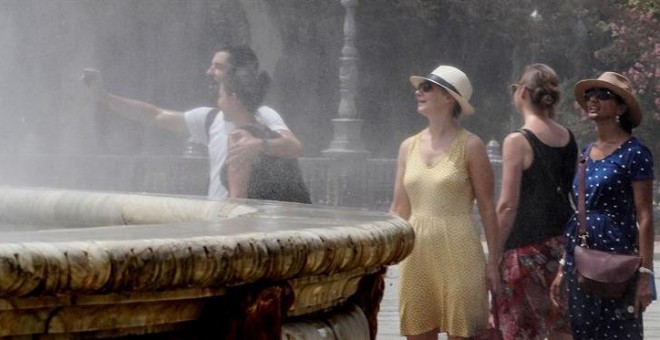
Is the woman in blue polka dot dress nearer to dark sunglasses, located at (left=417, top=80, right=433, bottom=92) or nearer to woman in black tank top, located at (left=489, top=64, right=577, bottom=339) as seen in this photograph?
woman in black tank top, located at (left=489, top=64, right=577, bottom=339)

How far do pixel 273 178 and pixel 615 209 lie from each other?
4.04 feet

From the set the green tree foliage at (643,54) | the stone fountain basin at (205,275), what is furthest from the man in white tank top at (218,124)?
the green tree foliage at (643,54)

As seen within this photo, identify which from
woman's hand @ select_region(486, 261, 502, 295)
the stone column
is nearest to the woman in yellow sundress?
woman's hand @ select_region(486, 261, 502, 295)

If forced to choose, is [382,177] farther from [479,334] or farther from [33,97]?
[479,334]

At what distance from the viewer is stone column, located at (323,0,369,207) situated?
93.6 feet

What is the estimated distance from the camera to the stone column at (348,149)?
2853 cm

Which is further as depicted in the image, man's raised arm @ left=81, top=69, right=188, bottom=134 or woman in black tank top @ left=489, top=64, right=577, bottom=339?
man's raised arm @ left=81, top=69, right=188, bottom=134

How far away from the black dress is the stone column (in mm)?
21745

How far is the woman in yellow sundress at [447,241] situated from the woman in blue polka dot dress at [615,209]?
1.17ft

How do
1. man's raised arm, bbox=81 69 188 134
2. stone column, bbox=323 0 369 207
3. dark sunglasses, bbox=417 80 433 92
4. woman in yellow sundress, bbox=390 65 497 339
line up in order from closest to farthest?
woman in yellow sundress, bbox=390 65 497 339, dark sunglasses, bbox=417 80 433 92, man's raised arm, bbox=81 69 188 134, stone column, bbox=323 0 369 207

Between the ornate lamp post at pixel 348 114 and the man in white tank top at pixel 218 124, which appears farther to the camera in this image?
the ornate lamp post at pixel 348 114

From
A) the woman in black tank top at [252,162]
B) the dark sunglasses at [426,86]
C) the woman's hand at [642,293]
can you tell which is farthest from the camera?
the dark sunglasses at [426,86]

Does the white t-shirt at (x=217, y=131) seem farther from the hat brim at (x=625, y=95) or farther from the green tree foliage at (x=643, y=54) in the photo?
the green tree foliage at (x=643, y=54)

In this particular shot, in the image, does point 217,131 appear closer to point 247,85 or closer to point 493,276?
point 247,85
